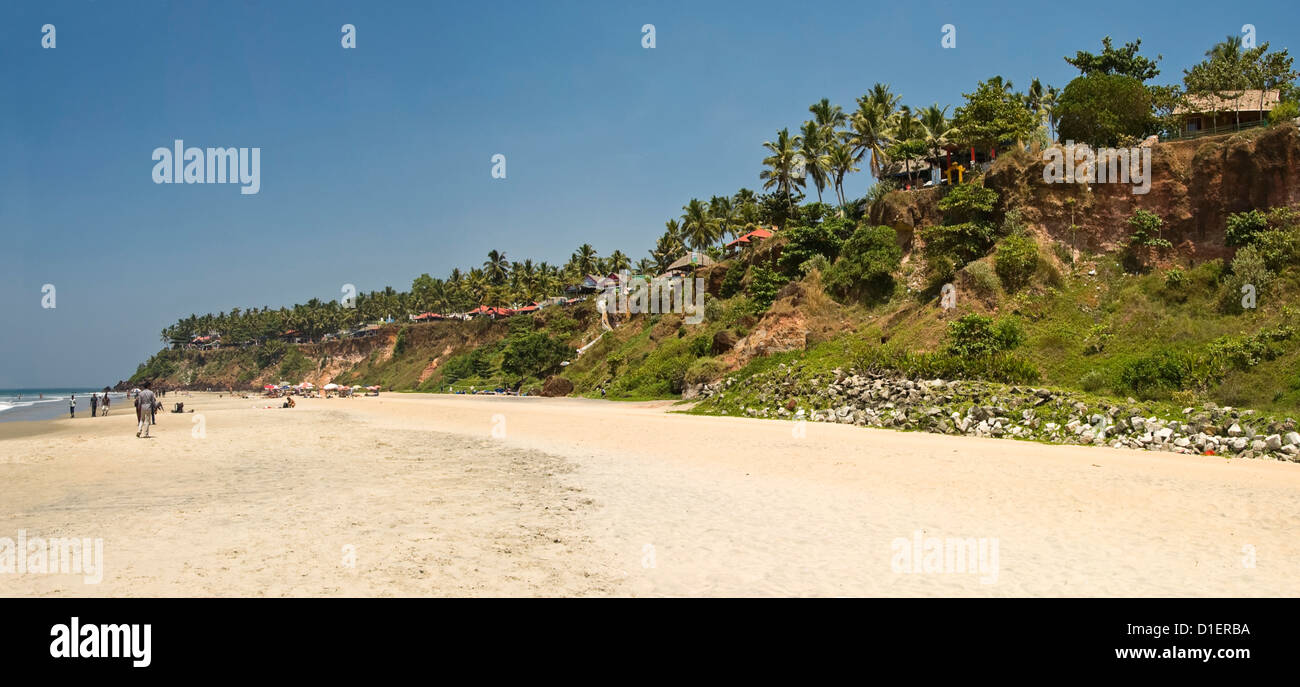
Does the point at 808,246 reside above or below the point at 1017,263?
above

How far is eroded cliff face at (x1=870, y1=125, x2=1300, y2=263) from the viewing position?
79.1 feet

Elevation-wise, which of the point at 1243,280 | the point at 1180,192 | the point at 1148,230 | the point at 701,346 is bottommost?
the point at 701,346

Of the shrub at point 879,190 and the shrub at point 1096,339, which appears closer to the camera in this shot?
the shrub at point 1096,339

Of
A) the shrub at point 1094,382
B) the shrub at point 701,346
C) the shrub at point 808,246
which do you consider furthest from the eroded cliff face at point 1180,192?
the shrub at point 701,346

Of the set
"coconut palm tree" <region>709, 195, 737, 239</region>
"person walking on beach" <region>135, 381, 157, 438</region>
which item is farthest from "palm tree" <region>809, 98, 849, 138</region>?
"person walking on beach" <region>135, 381, 157, 438</region>

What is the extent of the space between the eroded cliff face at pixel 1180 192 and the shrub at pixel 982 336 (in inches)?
290

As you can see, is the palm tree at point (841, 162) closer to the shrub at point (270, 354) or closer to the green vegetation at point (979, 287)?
the green vegetation at point (979, 287)

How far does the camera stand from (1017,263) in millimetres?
27031

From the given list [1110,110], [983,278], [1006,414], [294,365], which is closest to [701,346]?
[983,278]

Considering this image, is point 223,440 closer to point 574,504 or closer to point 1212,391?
point 574,504

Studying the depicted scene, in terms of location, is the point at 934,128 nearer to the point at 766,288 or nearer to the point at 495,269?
the point at 766,288

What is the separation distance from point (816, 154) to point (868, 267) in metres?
20.6

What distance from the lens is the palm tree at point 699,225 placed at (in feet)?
249

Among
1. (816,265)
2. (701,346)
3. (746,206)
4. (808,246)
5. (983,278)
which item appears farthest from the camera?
(746,206)
